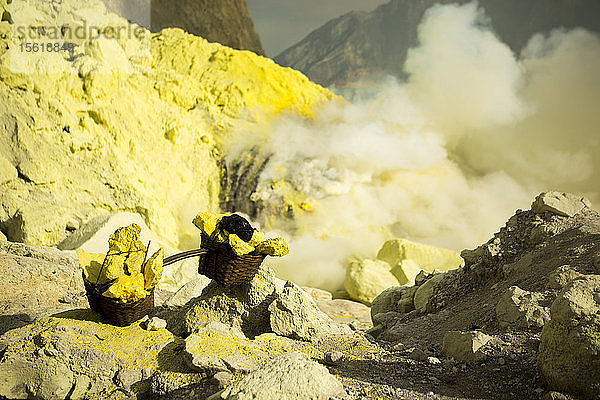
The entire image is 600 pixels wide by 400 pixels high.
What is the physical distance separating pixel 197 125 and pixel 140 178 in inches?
65.3

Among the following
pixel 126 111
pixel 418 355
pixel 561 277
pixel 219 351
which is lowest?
pixel 219 351

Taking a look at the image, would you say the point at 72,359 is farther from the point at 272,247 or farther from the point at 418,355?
the point at 418,355

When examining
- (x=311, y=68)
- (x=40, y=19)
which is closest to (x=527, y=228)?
(x=40, y=19)

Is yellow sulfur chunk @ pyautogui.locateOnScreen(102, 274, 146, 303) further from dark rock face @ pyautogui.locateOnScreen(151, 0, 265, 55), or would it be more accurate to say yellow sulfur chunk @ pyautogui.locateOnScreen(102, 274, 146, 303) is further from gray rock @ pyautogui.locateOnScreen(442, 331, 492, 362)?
dark rock face @ pyautogui.locateOnScreen(151, 0, 265, 55)

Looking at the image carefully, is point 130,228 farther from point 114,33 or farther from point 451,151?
point 451,151

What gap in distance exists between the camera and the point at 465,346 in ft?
5.26

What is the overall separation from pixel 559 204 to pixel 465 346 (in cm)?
145

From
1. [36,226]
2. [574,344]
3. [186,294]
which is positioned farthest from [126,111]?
[574,344]

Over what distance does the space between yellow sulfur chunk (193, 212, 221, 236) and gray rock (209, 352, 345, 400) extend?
708 millimetres

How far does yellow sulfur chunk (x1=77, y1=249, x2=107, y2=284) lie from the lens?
160 cm

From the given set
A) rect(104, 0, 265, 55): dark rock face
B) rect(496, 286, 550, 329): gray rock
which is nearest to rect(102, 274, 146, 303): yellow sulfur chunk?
rect(496, 286, 550, 329): gray rock

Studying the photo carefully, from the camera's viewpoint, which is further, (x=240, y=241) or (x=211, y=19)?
(x=211, y=19)

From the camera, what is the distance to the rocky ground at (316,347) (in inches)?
47.9

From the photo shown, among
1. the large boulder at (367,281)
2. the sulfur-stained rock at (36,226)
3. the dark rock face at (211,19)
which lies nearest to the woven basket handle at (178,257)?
the sulfur-stained rock at (36,226)
